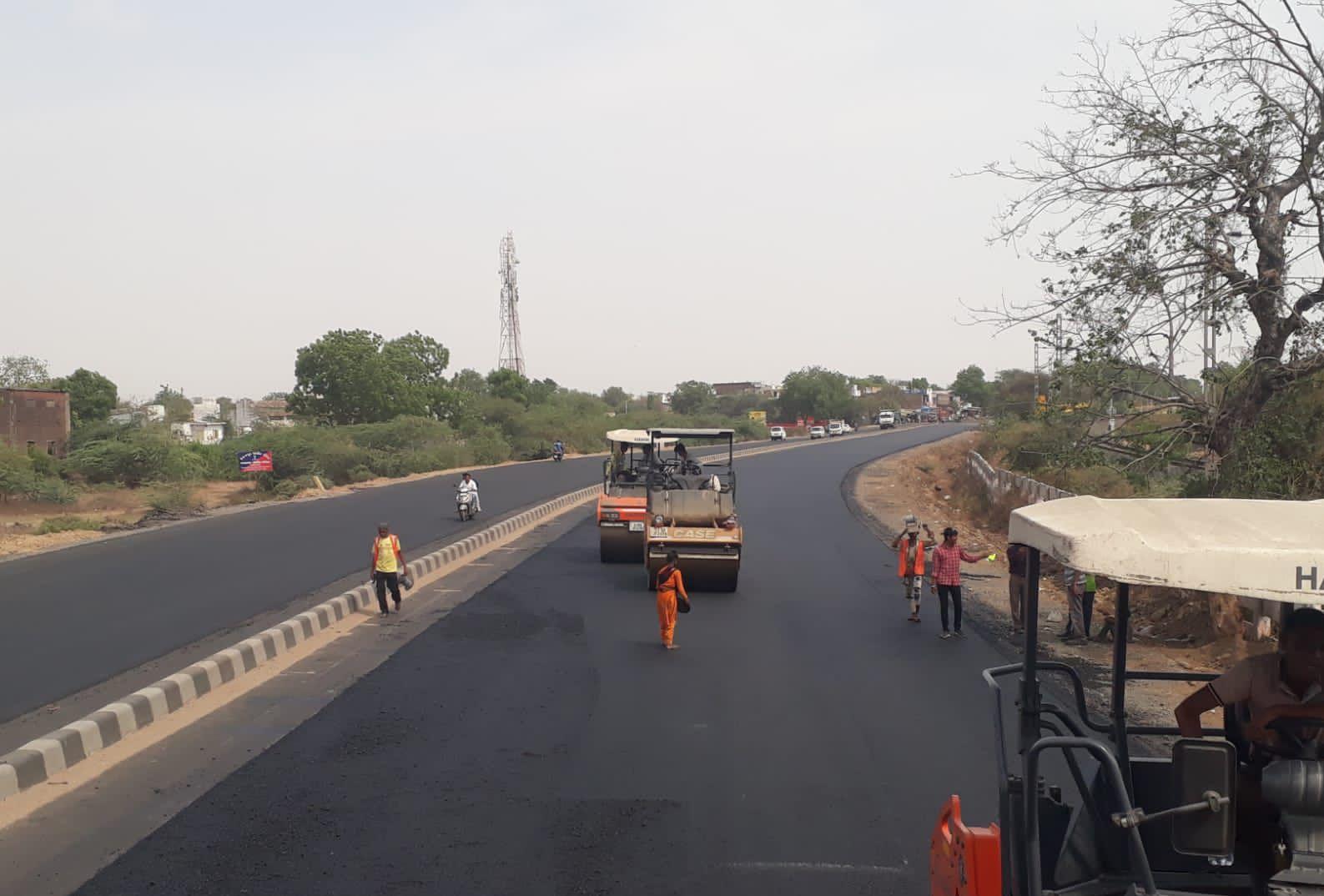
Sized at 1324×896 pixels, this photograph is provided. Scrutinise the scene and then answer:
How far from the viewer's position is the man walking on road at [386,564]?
47.6 feet

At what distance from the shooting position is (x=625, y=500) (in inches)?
779

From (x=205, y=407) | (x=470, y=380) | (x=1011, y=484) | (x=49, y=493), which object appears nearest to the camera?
(x=1011, y=484)

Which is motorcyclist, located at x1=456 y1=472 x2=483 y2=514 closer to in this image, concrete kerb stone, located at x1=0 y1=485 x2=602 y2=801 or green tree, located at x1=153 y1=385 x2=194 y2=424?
concrete kerb stone, located at x1=0 y1=485 x2=602 y2=801

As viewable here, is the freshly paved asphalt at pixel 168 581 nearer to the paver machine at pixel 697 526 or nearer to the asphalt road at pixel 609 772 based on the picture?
the asphalt road at pixel 609 772

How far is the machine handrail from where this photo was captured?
10.1 ft

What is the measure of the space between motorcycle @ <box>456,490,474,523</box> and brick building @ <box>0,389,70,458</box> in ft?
Result: 87.2

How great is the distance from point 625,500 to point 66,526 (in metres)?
Result: 17.1

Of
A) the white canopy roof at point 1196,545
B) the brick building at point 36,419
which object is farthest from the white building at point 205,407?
the white canopy roof at point 1196,545

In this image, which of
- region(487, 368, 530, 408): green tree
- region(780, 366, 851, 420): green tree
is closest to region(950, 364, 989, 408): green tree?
region(780, 366, 851, 420): green tree

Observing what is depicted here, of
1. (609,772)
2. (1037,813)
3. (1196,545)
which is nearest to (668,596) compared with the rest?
(609,772)

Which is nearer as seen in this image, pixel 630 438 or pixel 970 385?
pixel 630 438

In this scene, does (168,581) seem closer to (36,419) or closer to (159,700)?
(159,700)

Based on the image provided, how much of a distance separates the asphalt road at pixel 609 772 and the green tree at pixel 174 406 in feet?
335

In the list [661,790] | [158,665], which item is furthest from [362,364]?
[661,790]
